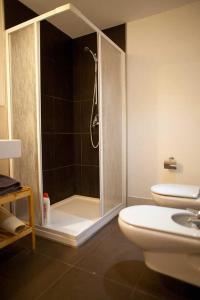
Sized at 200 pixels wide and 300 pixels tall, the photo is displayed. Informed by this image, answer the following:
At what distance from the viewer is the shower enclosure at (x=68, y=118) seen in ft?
6.24

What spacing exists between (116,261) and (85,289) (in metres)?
0.36

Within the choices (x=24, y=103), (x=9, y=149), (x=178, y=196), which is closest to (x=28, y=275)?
(x=9, y=149)

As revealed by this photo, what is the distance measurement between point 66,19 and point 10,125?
1.43 metres

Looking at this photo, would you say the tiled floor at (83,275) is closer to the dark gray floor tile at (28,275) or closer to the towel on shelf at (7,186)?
the dark gray floor tile at (28,275)

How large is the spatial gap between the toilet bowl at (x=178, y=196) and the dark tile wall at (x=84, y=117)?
1.09 meters

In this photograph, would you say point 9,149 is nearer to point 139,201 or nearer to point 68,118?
point 68,118

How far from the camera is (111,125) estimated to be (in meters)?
2.31

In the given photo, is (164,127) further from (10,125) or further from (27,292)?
(27,292)

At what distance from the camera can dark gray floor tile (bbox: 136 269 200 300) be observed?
1.23m

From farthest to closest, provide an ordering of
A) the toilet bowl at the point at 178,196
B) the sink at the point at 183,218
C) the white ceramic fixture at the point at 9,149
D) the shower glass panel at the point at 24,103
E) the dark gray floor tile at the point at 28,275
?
1. the shower glass panel at the point at 24,103
2. the toilet bowl at the point at 178,196
3. the white ceramic fixture at the point at 9,149
4. the sink at the point at 183,218
5. the dark gray floor tile at the point at 28,275

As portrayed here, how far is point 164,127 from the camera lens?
2.39m

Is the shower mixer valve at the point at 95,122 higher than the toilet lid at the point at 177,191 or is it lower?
Result: higher

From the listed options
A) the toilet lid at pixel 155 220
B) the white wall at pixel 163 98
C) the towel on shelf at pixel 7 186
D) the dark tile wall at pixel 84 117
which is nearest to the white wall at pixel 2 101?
the towel on shelf at pixel 7 186

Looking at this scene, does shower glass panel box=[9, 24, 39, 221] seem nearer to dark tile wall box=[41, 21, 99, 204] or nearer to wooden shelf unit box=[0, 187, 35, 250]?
wooden shelf unit box=[0, 187, 35, 250]
